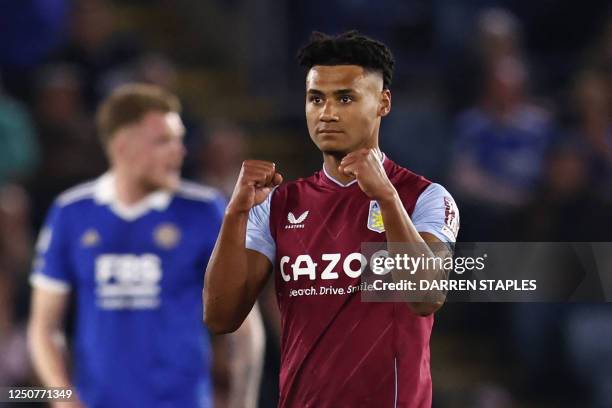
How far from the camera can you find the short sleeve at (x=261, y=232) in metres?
4.04

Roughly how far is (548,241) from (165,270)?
3.28 metres

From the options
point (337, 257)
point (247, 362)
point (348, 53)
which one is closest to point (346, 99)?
point (348, 53)

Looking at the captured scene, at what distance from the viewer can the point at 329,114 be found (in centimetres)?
386

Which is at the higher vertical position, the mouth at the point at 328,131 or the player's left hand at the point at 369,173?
the mouth at the point at 328,131

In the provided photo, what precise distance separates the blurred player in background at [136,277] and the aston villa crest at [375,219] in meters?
1.91

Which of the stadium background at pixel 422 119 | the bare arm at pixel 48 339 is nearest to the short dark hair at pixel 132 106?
the bare arm at pixel 48 339

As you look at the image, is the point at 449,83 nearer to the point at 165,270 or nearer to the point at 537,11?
the point at 537,11

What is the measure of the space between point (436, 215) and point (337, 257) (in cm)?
32

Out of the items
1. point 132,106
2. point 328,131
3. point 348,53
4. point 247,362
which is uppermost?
point 132,106

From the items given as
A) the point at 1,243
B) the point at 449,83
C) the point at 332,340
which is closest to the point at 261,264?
the point at 332,340

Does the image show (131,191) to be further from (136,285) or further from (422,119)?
(422,119)

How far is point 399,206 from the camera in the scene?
3686 millimetres

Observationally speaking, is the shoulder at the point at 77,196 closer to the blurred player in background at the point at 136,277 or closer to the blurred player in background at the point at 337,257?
the blurred player in background at the point at 136,277

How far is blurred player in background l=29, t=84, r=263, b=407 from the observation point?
5.78 meters
